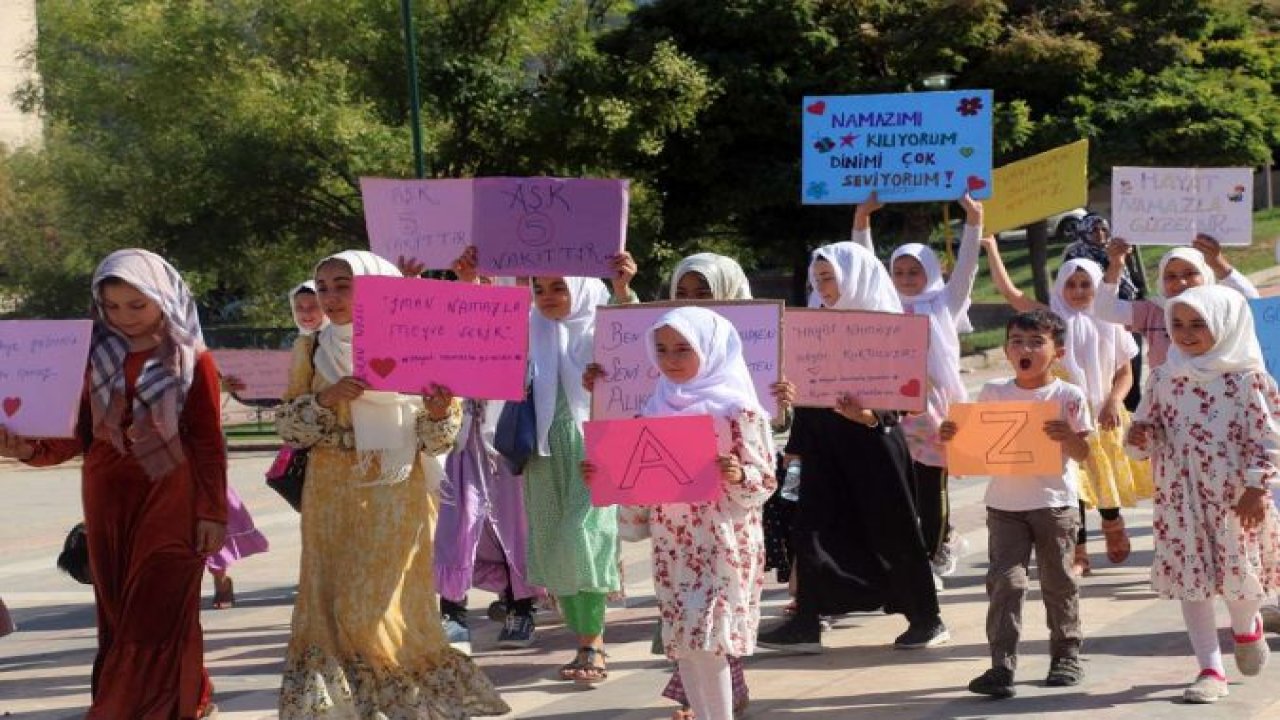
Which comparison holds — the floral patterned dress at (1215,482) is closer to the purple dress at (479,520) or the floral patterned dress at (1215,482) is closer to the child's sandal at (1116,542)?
the child's sandal at (1116,542)

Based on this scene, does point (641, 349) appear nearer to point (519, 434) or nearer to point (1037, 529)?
point (519, 434)

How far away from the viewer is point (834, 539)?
28.6ft

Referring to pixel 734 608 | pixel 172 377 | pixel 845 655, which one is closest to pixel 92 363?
pixel 172 377

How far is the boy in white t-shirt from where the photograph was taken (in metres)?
7.57

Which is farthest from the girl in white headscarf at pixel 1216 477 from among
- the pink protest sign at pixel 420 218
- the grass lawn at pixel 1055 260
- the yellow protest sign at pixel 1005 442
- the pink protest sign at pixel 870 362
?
the grass lawn at pixel 1055 260

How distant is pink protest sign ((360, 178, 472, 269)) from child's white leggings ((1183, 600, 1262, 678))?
3.38 meters

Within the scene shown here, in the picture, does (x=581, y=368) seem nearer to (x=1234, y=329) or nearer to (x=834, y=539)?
(x=834, y=539)

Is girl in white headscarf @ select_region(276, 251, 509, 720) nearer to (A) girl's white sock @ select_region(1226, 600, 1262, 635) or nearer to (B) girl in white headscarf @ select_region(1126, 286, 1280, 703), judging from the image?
(B) girl in white headscarf @ select_region(1126, 286, 1280, 703)

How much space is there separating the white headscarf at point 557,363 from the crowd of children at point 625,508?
0.01 metres

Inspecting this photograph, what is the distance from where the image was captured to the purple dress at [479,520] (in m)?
9.08

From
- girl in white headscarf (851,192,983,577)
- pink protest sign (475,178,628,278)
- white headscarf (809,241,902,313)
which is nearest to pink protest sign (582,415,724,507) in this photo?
pink protest sign (475,178,628,278)

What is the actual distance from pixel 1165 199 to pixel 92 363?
651cm

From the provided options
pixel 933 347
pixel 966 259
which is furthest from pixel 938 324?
pixel 966 259

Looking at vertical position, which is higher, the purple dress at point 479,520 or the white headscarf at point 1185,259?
the white headscarf at point 1185,259
